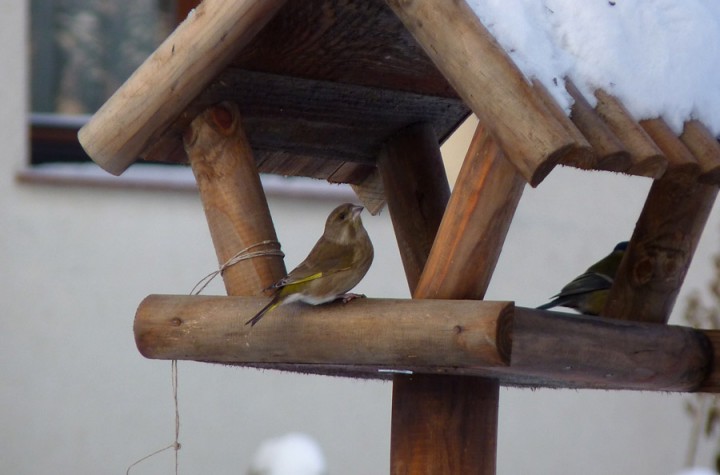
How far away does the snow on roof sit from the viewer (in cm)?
269

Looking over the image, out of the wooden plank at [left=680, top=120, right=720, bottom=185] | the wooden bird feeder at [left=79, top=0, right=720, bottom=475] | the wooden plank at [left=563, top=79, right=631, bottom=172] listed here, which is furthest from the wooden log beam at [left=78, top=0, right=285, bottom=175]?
the wooden plank at [left=680, top=120, right=720, bottom=185]

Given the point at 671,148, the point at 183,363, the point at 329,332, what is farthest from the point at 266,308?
the point at 183,363

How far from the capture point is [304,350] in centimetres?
276

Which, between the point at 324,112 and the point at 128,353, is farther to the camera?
the point at 128,353

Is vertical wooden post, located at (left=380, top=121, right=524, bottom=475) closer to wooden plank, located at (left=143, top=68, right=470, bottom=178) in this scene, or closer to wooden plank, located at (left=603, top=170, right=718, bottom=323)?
wooden plank, located at (left=143, top=68, right=470, bottom=178)

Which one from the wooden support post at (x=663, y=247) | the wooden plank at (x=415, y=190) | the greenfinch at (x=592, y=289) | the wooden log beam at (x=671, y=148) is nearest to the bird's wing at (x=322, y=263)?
the wooden plank at (x=415, y=190)

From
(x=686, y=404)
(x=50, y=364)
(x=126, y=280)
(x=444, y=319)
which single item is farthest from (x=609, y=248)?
(x=444, y=319)

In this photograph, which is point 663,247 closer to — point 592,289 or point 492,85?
point 592,289

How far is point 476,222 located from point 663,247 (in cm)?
92

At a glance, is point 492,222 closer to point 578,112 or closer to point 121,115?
point 578,112

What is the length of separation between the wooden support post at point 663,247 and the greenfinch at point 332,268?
798 millimetres

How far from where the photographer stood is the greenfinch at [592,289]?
12.9ft

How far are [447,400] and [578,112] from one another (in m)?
0.79

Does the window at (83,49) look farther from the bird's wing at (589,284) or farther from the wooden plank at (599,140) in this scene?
the wooden plank at (599,140)
